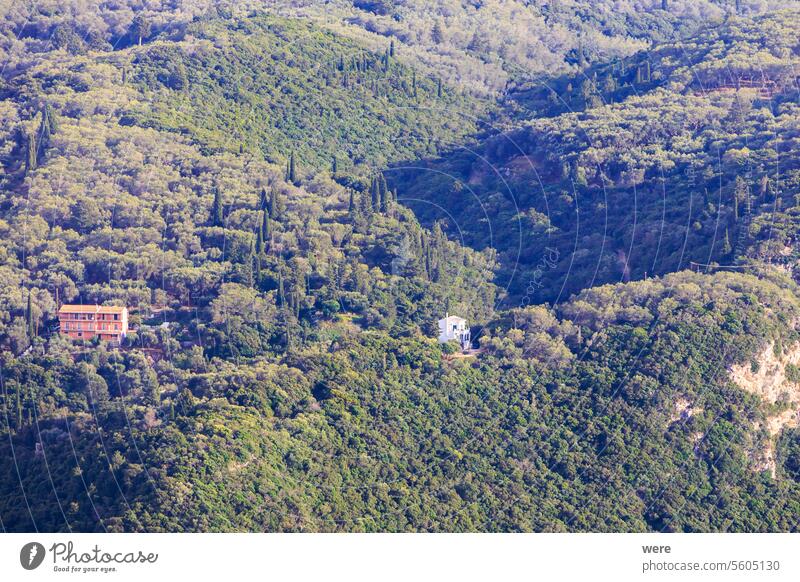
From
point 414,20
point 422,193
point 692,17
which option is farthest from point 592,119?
point 692,17

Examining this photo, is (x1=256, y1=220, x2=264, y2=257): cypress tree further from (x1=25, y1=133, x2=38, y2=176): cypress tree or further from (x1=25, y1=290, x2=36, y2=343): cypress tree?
(x1=25, y1=133, x2=38, y2=176): cypress tree

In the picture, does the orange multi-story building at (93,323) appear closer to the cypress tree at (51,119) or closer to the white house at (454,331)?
the white house at (454,331)

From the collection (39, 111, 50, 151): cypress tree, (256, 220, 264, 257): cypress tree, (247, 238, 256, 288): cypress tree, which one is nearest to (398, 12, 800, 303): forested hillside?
(256, 220, 264, 257): cypress tree

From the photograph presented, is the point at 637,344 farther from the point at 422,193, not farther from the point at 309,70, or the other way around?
the point at 309,70

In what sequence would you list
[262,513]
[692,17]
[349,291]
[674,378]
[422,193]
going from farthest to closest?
[692,17] < [422,193] < [349,291] < [674,378] < [262,513]

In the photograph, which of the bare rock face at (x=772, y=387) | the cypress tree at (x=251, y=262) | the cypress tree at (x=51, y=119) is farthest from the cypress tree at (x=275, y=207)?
the bare rock face at (x=772, y=387)

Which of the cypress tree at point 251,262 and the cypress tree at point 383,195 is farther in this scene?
the cypress tree at point 383,195

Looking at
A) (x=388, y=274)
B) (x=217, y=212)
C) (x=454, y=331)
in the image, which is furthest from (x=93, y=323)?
(x=454, y=331)
